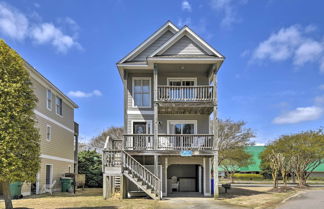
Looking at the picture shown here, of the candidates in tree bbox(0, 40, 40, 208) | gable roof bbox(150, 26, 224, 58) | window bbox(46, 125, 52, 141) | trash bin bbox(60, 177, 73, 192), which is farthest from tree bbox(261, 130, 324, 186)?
tree bbox(0, 40, 40, 208)

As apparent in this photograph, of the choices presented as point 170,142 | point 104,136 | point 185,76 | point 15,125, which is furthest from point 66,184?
point 104,136

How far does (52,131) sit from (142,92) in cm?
863

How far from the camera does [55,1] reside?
15977mm

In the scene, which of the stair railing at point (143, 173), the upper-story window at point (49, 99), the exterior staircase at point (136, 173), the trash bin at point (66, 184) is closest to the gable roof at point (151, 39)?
the exterior staircase at point (136, 173)

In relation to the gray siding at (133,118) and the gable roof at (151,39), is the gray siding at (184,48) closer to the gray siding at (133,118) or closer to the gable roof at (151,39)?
the gable roof at (151,39)

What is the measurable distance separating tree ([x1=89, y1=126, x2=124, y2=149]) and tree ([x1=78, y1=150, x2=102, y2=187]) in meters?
12.6

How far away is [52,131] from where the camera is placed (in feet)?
79.2

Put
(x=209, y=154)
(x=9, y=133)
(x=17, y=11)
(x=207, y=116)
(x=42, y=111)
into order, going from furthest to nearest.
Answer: (x=42, y=111), (x=207, y=116), (x=209, y=154), (x=17, y=11), (x=9, y=133)

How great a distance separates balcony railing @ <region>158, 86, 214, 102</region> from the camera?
18266 mm

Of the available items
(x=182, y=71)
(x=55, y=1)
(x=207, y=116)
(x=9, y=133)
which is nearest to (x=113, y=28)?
(x=55, y=1)

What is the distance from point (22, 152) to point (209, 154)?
1042cm

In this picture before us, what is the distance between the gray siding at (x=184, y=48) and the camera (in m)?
18.4

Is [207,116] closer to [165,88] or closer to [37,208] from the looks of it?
[165,88]

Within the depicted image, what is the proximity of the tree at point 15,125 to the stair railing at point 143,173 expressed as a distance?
259 inches
